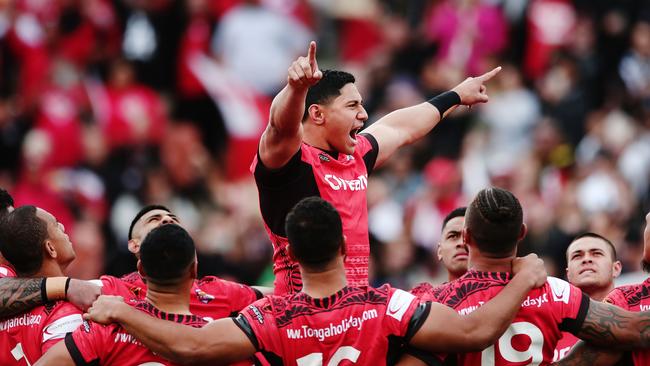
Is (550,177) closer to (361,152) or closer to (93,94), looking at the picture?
(93,94)

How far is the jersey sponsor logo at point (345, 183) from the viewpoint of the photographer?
8.28 m

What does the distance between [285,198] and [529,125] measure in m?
9.64

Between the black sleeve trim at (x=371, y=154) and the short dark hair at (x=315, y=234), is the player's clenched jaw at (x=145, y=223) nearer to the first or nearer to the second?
the black sleeve trim at (x=371, y=154)

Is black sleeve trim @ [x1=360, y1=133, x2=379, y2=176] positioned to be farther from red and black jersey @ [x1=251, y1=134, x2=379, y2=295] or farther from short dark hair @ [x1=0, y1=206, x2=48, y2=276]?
short dark hair @ [x1=0, y1=206, x2=48, y2=276]

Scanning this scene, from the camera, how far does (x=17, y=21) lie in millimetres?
17969

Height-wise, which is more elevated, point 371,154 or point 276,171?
point 276,171

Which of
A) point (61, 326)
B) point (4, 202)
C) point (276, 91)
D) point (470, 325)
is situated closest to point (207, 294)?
point (61, 326)

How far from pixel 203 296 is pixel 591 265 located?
2808mm

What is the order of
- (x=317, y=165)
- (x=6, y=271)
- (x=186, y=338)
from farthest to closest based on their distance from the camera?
(x=6, y=271) → (x=317, y=165) → (x=186, y=338)

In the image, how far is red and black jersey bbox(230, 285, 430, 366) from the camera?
22.8 feet

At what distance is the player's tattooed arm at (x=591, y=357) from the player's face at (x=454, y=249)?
6.42 ft

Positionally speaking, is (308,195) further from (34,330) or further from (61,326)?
(34,330)

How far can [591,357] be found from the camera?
725 cm

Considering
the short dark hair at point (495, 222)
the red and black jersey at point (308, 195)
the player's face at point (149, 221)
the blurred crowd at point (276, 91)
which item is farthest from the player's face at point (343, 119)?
the blurred crowd at point (276, 91)
